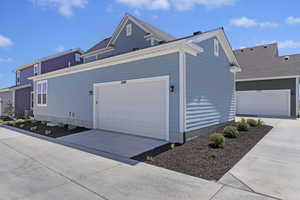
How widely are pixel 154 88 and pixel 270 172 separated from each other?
4.62 meters

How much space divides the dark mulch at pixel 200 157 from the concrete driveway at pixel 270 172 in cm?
24

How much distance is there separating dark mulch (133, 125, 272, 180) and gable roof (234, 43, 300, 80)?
12400 millimetres

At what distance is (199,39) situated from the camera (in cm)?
741

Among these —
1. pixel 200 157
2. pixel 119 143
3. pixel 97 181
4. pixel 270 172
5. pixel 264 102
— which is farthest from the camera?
pixel 264 102

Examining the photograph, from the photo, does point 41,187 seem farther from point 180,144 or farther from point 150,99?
point 150,99

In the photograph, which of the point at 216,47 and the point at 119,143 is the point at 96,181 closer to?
the point at 119,143

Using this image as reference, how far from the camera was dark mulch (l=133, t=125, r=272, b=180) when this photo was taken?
4.14m

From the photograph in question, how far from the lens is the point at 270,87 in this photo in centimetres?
1576

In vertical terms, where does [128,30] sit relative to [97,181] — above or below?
above

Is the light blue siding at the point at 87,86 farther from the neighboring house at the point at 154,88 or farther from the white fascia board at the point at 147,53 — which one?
the white fascia board at the point at 147,53

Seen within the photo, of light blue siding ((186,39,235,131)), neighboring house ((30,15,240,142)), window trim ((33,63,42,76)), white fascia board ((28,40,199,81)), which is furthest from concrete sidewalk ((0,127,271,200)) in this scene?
window trim ((33,63,42,76))

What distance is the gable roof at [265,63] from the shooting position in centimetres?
1569

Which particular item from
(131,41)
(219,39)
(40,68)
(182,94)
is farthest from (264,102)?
(40,68)

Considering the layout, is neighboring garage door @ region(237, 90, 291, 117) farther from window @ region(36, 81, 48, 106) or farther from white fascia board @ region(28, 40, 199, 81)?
window @ region(36, 81, 48, 106)
